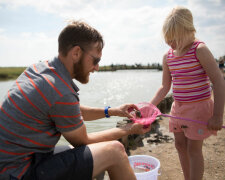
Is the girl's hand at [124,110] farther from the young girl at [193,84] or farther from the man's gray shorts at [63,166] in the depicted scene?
the man's gray shorts at [63,166]

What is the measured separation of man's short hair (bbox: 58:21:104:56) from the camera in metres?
1.82

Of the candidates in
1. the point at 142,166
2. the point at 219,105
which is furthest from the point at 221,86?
the point at 142,166

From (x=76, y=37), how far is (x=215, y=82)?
4.07 ft

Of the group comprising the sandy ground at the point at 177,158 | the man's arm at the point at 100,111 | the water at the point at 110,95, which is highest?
the man's arm at the point at 100,111

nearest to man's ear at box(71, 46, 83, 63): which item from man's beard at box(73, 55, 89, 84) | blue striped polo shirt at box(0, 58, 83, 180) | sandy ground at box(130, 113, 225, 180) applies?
man's beard at box(73, 55, 89, 84)

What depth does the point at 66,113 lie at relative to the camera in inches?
60.9

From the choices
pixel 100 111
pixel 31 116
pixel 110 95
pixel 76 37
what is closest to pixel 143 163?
pixel 100 111

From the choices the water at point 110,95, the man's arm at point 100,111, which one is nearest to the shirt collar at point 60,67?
the man's arm at point 100,111

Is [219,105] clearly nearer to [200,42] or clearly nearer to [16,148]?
[200,42]

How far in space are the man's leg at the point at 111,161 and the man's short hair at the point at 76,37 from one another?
0.82m

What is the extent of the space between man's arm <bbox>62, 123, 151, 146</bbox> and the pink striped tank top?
540mm

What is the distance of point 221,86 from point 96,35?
3.81ft

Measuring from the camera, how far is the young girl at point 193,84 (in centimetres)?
187

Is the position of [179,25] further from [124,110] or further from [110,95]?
[110,95]
